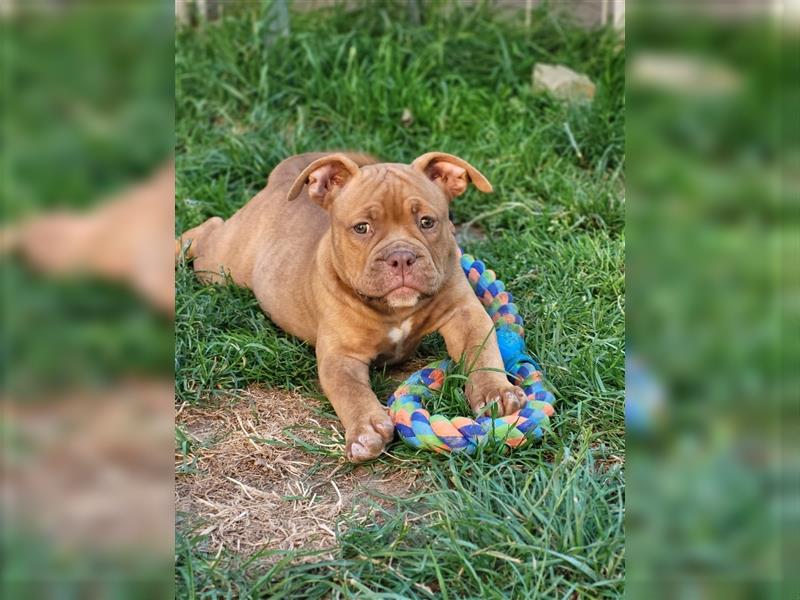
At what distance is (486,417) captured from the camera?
359 centimetres

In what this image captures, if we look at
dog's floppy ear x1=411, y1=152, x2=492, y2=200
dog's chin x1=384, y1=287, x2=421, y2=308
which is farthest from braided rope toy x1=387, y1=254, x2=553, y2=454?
dog's floppy ear x1=411, y1=152, x2=492, y2=200

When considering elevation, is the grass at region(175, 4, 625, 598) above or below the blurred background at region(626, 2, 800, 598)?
below

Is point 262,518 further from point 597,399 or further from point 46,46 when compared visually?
point 46,46

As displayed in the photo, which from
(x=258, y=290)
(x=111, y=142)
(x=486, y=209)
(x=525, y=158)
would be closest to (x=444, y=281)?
(x=258, y=290)

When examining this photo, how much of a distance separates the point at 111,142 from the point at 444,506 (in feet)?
7.70

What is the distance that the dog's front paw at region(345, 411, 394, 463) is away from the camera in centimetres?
346

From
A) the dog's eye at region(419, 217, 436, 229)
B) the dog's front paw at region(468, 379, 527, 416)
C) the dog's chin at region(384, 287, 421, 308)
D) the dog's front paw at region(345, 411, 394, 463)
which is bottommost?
the dog's front paw at region(345, 411, 394, 463)

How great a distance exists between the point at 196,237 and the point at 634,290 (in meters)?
4.81

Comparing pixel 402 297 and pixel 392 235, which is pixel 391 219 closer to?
pixel 392 235

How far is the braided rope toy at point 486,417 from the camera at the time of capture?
11.1 feet

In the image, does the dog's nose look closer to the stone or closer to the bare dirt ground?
the bare dirt ground

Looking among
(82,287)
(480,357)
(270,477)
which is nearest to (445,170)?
(480,357)

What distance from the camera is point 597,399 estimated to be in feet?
12.2

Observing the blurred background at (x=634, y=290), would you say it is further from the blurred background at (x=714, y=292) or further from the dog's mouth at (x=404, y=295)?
the dog's mouth at (x=404, y=295)
